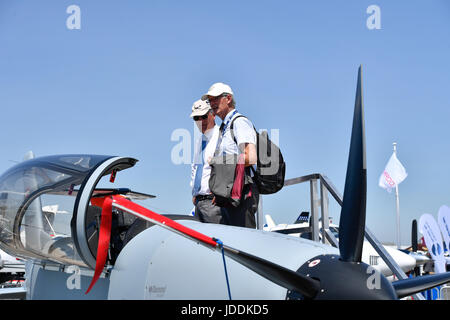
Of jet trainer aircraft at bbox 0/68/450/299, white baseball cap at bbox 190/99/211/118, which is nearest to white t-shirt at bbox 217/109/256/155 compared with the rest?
white baseball cap at bbox 190/99/211/118

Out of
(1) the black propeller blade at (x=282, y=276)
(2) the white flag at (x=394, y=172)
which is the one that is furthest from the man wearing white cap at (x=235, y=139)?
(2) the white flag at (x=394, y=172)

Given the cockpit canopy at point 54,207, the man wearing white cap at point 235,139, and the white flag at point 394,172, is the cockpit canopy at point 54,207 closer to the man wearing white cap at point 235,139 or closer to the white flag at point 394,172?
the man wearing white cap at point 235,139

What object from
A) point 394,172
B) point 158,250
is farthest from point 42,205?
point 394,172

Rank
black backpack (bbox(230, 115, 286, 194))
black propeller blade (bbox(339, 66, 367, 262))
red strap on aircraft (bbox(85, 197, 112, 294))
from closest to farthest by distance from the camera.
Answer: black propeller blade (bbox(339, 66, 367, 262)) → red strap on aircraft (bbox(85, 197, 112, 294)) → black backpack (bbox(230, 115, 286, 194))

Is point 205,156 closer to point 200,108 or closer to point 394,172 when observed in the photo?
point 200,108

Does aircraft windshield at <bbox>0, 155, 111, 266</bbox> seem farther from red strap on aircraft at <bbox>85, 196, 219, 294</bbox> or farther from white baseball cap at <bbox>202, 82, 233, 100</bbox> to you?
white baseball cap at <bbox>202, 82, 233, 100</bbox>

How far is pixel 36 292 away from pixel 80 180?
1.24m

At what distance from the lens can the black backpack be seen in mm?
3916

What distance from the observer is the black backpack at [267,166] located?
392 cm

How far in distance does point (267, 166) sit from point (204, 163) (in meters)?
0.61

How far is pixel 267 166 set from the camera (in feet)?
12.9

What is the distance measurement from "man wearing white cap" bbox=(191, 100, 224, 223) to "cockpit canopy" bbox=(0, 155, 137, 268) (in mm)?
745

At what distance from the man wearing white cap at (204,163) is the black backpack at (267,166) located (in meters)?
0.39

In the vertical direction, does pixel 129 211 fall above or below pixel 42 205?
above
